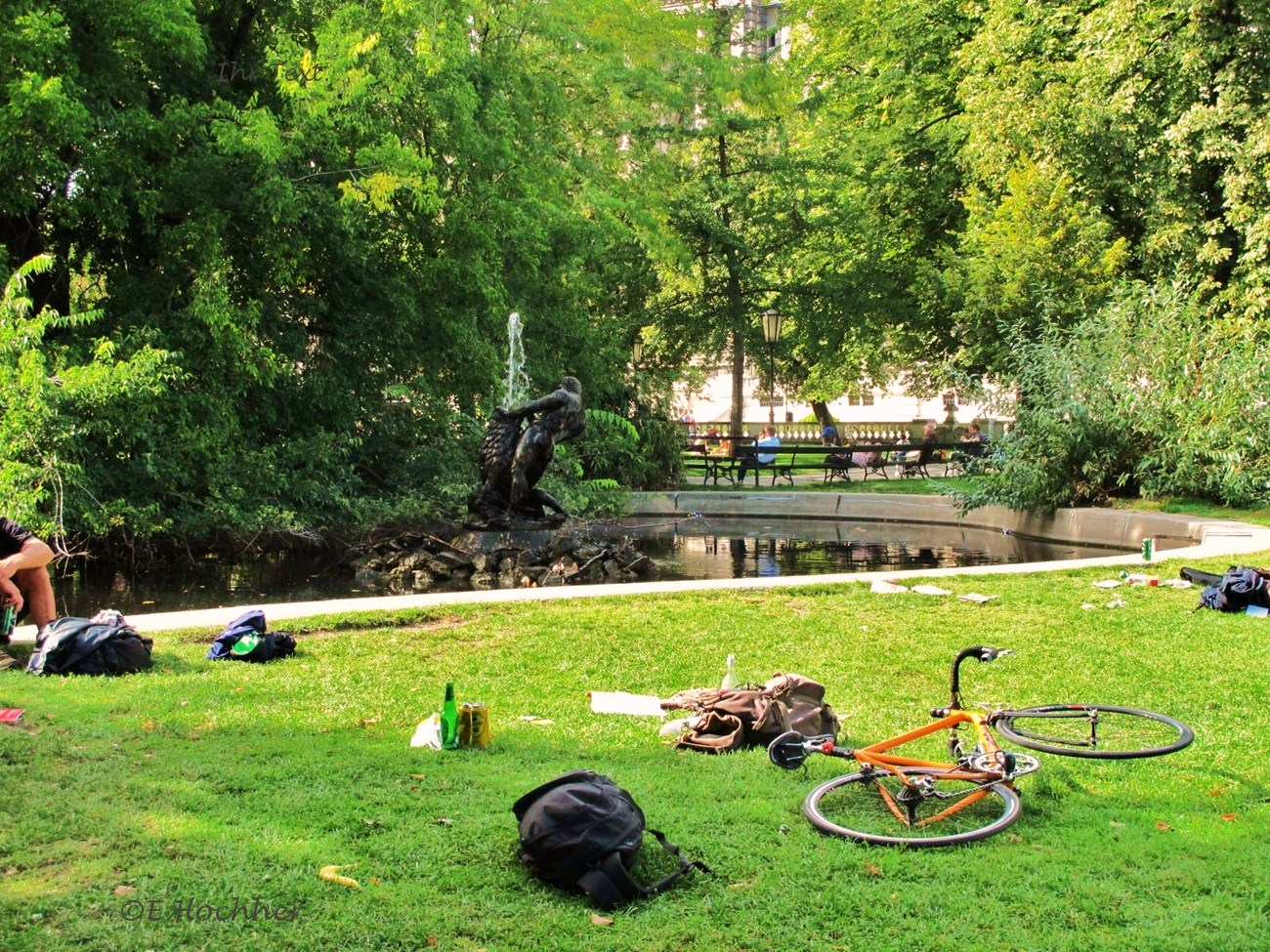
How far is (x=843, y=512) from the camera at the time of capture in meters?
21.0

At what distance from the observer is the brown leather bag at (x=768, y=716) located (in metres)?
5.82

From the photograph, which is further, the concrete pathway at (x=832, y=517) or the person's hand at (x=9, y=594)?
the concrete pathway at (x=832, y=517)

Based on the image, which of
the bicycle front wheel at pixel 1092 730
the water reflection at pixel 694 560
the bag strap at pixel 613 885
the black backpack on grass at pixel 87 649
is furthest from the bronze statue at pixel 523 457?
the bag strap at pixel 613 885

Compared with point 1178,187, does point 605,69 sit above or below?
above

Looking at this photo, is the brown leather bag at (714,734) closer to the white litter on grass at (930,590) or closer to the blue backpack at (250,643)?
the blue backpack at (250,643)

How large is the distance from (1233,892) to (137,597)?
1041cm

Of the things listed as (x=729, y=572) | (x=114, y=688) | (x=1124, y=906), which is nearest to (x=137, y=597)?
(x=114, y=688)

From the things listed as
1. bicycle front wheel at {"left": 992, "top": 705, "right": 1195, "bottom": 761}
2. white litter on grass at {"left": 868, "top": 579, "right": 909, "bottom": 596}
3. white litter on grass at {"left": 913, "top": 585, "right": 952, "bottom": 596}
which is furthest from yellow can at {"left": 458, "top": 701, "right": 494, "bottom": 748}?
white litter on grass at {"left": 913, "top": 585, "right": 952, "bottom": 596}

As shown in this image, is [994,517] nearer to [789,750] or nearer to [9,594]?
[789,750]

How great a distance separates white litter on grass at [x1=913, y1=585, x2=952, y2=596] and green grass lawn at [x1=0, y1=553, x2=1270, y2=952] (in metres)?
2.01

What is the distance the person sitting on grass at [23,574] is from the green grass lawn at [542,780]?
76cm

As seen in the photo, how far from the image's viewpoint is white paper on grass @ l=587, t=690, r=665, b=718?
21.2 feet

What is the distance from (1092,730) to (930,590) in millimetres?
4972

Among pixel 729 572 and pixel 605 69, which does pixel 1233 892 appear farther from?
pixel 605 69
